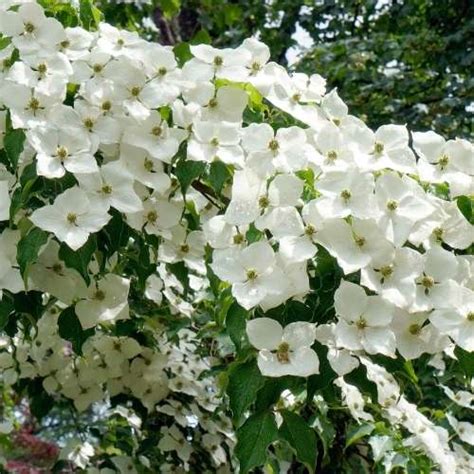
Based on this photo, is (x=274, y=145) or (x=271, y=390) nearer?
(x=271, y=390)

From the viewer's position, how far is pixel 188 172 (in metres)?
1.47

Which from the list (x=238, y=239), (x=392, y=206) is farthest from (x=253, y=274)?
(x=392, y=206)

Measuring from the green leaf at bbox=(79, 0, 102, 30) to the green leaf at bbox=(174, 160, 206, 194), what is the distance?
0.38 m

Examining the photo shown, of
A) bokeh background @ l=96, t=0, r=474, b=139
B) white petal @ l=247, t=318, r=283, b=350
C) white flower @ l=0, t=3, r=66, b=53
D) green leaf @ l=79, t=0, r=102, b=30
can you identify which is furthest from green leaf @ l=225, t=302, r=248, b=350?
bokeh background @ l=96, t=0, r=474, b=139

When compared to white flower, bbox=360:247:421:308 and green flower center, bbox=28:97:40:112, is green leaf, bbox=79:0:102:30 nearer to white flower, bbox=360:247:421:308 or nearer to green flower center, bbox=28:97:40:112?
green flower center, bbox=28:97:40:112

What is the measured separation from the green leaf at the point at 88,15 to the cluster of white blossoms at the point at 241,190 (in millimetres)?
90

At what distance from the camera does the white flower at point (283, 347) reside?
124cm

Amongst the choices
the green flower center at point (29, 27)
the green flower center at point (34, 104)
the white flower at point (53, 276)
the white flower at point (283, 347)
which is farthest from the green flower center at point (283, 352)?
the green flower center at point (29, 27)

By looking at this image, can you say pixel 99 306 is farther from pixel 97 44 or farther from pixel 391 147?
pixel 391 147

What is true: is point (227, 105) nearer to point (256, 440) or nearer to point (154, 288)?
point (256, 440)

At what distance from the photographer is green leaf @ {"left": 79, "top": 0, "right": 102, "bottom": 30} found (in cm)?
168

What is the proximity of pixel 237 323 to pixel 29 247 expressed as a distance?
12.8 inches

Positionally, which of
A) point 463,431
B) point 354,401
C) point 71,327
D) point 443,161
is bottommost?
point 463,431

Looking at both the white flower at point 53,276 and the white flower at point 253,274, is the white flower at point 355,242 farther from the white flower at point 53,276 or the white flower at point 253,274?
the white flower at point 53,276
